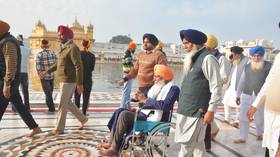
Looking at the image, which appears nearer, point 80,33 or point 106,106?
point 106,106

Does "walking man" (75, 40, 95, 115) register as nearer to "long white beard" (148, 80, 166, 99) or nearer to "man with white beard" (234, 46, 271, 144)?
"long white beard" (148, 80, 166, 99)

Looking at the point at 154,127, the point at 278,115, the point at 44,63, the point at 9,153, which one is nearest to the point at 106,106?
the point at 44,63

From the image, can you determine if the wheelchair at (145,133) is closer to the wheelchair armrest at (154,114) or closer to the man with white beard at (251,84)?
the wheelchair armrest at (154,114)

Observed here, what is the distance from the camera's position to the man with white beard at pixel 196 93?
2.51m

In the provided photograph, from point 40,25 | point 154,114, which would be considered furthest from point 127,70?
point 40,25

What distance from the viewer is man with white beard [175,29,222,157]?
98.7 inches

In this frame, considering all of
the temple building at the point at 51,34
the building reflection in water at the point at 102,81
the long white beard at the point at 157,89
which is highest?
the temple building at the point at 51,34

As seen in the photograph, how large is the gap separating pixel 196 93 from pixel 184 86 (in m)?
0.15

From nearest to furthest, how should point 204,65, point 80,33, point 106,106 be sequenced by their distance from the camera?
point 204,65, point 106,106, point 80,33

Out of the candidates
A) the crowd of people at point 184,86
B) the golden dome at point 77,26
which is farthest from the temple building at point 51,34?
the crowd of people at point 184,86

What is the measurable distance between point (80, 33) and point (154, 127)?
210 feet

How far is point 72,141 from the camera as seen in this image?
3959mm

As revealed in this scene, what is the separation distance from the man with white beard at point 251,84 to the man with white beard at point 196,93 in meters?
1.66

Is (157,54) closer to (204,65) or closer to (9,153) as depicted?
A: (204,65)
